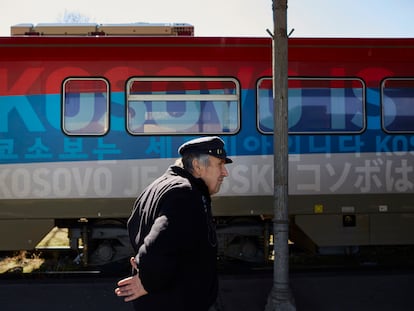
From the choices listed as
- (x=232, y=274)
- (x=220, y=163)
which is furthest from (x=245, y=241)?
(x=220, y=163)

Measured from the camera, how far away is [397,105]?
20.1 feet

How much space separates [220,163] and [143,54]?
12.1 feet

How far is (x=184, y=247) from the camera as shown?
2195 mm

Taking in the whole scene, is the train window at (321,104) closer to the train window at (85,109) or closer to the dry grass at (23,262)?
the train window at (85,109)

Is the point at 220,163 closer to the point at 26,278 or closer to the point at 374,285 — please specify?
the point at 374,285

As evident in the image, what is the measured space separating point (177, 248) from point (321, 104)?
4304 mm

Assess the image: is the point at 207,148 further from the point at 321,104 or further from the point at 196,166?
the point at 321,104

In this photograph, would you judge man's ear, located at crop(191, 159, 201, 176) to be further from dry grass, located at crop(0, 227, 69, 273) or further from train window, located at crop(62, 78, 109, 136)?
dry grass, located at crop(0, 227, 69, 273)

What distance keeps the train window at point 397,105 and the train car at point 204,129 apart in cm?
1

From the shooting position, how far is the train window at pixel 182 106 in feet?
19.1


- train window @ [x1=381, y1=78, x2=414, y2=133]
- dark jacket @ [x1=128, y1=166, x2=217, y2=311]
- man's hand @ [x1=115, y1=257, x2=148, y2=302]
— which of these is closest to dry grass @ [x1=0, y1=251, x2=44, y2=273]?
man's hand @ [x1=115, y1=257, x2=148, y2=302]

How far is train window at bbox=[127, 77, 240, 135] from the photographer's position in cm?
582

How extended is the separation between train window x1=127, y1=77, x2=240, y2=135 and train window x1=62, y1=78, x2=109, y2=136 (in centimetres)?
30

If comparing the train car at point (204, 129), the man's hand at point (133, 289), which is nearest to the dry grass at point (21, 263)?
the train car at point (204, 129)
